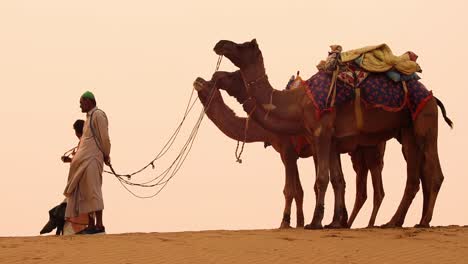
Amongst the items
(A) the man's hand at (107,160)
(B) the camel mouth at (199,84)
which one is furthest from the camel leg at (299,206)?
(A) the man's hand at (107,160)

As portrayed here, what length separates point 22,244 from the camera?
50.7 ft

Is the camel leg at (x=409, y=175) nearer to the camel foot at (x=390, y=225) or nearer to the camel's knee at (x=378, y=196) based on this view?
the camel foot at (x=390, y=225)

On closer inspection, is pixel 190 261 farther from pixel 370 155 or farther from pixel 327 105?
pixel 370 155

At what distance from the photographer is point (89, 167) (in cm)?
1756

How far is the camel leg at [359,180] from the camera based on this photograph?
2035cm

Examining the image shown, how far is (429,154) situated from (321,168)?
6.59 ft

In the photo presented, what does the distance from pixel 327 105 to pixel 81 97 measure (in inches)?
147

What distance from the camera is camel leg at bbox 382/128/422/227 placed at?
737 inches

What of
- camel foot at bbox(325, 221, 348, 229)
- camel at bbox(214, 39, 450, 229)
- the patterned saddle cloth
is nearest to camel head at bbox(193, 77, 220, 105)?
camel at bbox(214, 39, 450, 229)

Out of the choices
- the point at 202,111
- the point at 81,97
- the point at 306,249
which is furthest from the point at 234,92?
the point at 306,249

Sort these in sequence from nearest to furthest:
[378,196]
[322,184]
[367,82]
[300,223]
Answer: [322,184] → [367,82] → [300,223] → [378,196]

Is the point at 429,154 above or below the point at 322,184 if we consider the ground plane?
above

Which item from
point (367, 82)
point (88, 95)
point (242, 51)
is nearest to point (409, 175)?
point (367, 82)

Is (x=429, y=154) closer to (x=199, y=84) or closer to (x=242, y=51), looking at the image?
(x=242, y=51)
